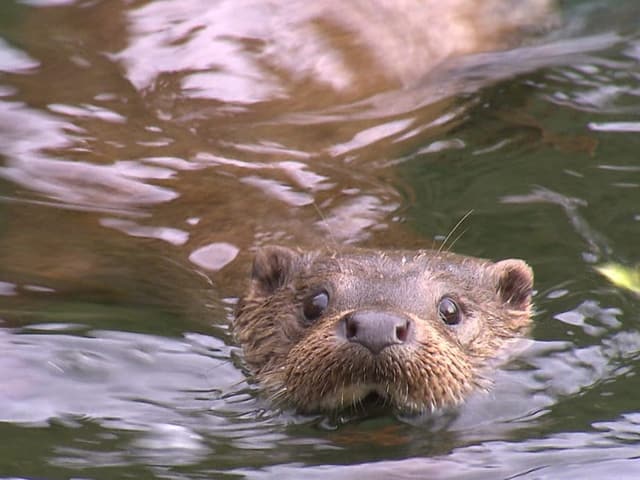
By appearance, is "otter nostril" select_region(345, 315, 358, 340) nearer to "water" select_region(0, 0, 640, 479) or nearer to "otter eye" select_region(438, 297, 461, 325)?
"water" select_region(0, 0, 640, 479)

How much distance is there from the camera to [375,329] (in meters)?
4.87

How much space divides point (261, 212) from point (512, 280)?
138cm

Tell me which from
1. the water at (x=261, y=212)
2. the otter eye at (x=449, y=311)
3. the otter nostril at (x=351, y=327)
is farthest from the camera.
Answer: the otter eye at (x=449, y=311)

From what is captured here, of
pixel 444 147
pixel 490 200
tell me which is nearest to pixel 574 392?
pixel 490 200

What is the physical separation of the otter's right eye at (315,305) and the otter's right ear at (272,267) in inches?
13.9

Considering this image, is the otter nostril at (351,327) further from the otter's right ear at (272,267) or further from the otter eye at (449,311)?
the otter's right ear at (272,267)

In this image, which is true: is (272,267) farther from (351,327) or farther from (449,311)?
(351,327)

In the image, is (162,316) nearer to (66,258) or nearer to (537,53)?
(66,258)

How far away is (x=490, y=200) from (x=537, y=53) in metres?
2.07

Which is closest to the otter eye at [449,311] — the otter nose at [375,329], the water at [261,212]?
the water at [261,212]

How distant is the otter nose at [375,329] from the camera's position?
16.0 feet

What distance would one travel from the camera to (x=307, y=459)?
4.66 metres

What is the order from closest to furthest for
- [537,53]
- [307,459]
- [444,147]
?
[307,459] < [444,147] < [537,53]

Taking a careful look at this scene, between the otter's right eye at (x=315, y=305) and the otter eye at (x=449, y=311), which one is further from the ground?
the otter's right eye at (x=315, y=305)
